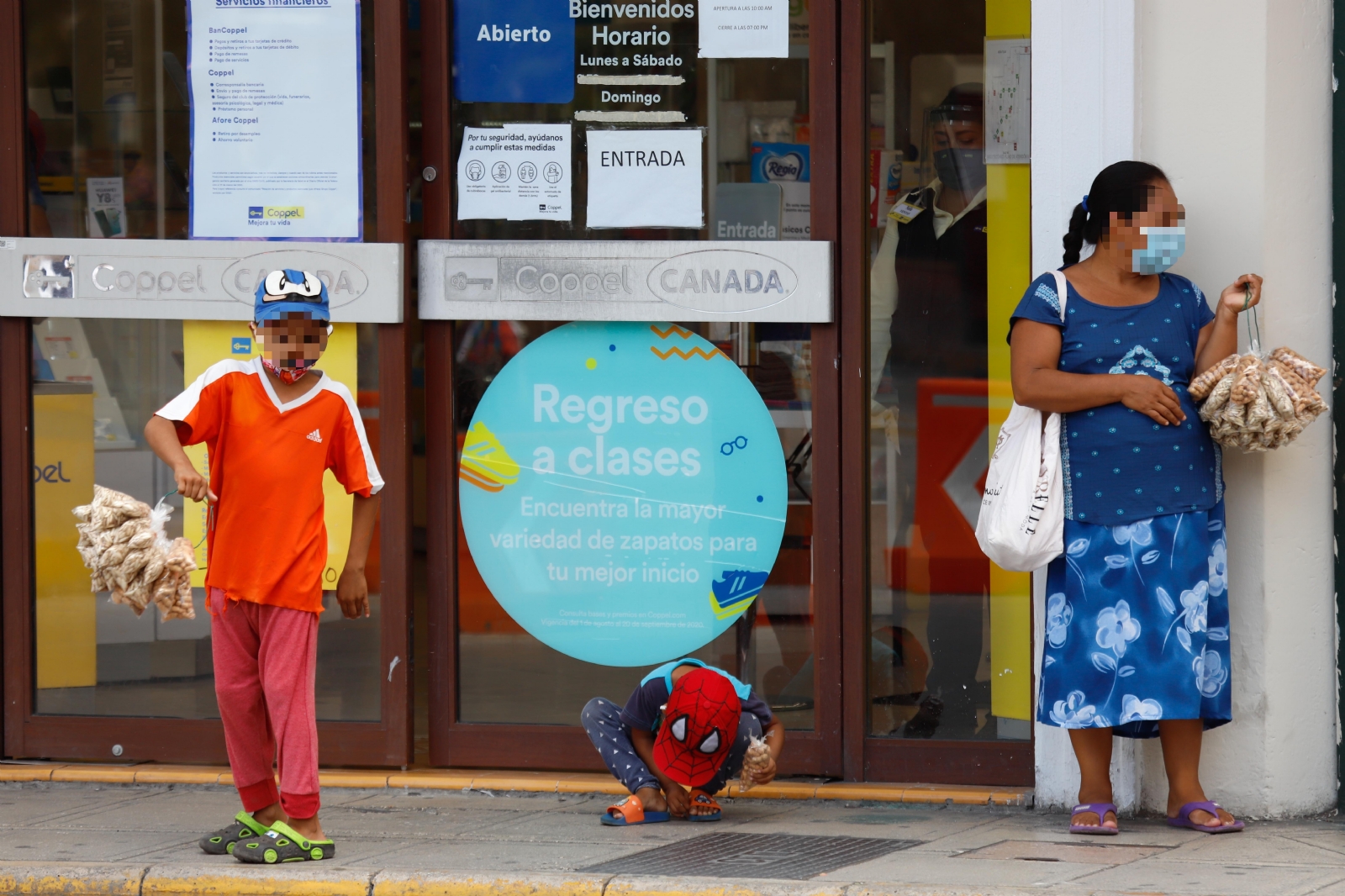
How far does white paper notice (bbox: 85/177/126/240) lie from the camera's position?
621 centimetres

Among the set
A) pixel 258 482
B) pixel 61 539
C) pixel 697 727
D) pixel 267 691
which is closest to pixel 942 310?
pixel 697 727

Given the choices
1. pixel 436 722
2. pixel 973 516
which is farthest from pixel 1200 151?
pixel 436 722

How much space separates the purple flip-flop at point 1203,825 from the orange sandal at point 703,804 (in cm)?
150

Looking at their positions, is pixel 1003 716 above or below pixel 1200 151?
below

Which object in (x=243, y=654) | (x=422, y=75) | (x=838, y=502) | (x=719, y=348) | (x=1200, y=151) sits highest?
(x=422, y=75)

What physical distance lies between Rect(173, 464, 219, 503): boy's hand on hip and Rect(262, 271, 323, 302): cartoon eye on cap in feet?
1.97

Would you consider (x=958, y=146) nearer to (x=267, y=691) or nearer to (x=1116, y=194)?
(x=1116, y=194)

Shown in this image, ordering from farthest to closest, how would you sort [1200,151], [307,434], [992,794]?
1. [992,794]
2. [1200,151]
3. [307,434]

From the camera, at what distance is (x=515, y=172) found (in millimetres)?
6020

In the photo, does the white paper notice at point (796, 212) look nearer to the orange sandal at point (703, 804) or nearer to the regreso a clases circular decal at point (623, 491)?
the regreso a clases circular decal at point (623, 491)

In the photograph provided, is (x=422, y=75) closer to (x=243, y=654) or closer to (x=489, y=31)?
(x=489, y=31)

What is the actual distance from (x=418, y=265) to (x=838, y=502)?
1.83 m

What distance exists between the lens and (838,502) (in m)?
5.87

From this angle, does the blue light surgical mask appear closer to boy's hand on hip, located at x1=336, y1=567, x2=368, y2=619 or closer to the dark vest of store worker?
the dark vest of store worker
